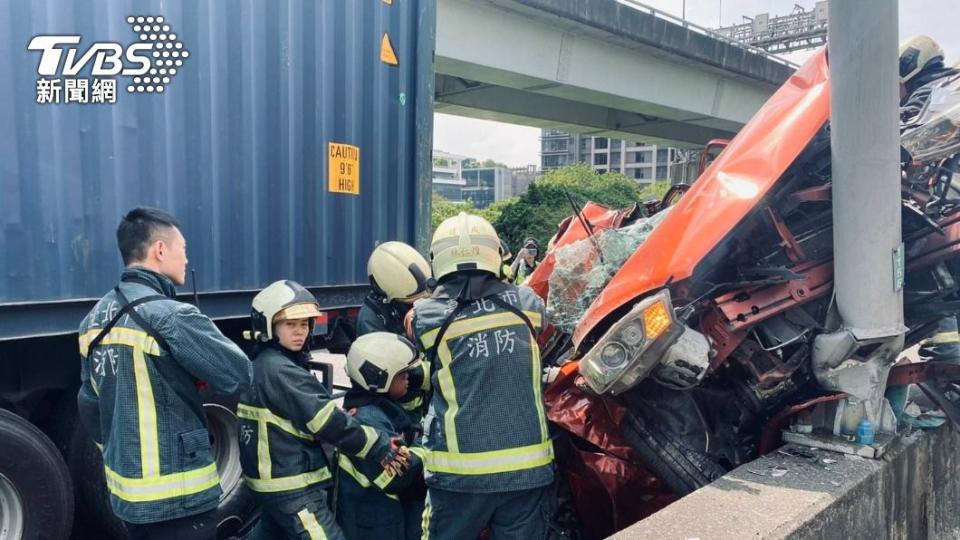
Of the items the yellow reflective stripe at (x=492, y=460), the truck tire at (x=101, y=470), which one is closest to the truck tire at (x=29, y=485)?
the truck tire at (x=101, y=470)

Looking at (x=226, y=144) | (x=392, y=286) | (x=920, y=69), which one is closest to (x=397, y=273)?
(x=392, y=286)

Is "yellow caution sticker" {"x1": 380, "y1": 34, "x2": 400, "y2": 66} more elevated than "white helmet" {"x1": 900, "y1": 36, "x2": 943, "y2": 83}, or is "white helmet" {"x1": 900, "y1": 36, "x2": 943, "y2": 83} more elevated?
"yellow caution sticker" {"x1": 380, "y1": 34, "x2": 400, "y2": 66}

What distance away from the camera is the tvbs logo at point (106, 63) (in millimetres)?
3086

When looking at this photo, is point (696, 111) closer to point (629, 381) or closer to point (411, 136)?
point (411, 136)

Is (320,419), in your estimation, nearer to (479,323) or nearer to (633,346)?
(479,323)

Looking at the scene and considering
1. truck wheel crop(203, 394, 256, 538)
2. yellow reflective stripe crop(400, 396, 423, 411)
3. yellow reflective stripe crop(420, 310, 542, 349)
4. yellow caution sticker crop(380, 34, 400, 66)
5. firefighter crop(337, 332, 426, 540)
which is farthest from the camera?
yellow caution sticker crop(380, 34, 400, 66)

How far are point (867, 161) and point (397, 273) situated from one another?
2.26 meters

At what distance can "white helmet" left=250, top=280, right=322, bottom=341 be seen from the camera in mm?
2885

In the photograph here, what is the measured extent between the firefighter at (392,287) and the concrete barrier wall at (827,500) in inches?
74.7

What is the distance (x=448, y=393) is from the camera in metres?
2.72

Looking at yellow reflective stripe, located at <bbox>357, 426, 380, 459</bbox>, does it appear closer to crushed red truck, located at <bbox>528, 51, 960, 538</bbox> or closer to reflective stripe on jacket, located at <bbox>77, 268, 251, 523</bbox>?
reflective stripe on jacket, located at <bbox>77, 268, 251, 523</bbox>

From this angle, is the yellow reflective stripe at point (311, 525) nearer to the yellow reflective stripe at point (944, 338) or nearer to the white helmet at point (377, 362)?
the white helmet at point (377, 362)

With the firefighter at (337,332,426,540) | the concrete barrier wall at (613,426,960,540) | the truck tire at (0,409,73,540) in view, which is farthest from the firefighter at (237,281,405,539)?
the concrete barrier wall at (613,426,960,540)

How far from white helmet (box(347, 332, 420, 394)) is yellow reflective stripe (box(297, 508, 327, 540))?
54 cm
